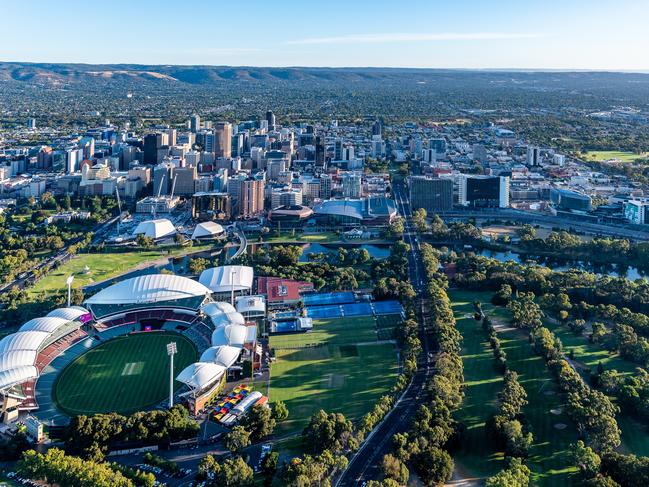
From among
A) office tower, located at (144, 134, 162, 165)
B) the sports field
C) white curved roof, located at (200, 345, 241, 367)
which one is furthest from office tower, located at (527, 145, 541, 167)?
white curved roof, located at (200, 345, 241, 367)

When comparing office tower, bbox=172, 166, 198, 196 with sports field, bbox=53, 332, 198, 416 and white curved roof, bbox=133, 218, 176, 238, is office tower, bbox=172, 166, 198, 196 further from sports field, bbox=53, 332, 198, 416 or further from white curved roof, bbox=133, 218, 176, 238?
sports field, bbox=53, 332, 198, 416

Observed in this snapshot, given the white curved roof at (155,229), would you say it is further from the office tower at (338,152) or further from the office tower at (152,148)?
the office tower at (338,152)

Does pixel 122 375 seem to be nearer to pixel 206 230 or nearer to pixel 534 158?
pixel 206 230

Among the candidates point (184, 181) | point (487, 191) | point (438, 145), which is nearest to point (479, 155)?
point (438, 145)

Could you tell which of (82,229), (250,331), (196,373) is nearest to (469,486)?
(196,373)

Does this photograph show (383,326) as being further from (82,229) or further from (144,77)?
(144,77)

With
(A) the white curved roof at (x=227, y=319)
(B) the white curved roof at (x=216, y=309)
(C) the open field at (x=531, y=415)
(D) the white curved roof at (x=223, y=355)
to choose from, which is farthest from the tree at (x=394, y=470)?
(B) the white curved roof at (x=216, y=309)
